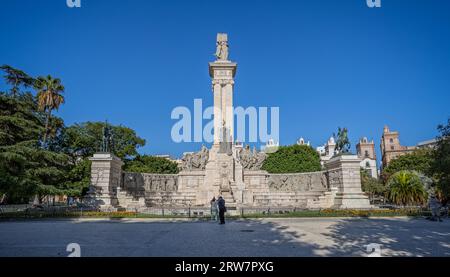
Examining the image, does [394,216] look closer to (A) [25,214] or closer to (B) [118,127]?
(A) [25,214]

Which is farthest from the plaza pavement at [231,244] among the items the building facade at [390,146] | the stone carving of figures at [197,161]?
the building facade at [390,146]

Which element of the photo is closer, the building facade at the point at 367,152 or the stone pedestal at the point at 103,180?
the stone pedestal at the point at 103,180

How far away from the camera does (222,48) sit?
124 feet

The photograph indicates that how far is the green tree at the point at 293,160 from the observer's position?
52.3 meters

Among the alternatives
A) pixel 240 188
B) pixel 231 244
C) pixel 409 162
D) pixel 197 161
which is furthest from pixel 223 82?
pixel 409 162

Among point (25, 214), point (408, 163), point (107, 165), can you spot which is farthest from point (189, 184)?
point (408, 163)

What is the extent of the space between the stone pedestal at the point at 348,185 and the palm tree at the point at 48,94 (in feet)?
92.9

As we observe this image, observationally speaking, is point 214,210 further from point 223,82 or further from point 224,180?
point 223,82

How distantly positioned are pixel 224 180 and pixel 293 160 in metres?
26.6

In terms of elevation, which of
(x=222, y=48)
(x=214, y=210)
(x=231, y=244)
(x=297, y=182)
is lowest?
(x=231, y=244)

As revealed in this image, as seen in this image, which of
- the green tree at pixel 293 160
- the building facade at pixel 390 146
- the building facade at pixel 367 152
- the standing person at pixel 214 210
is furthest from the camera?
the building facade at pixel 367 152

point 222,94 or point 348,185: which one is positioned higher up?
point 222,94

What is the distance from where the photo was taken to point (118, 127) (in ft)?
159

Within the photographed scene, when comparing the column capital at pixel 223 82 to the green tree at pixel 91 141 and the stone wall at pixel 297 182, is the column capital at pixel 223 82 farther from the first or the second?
the green tree at pixel 91 141
